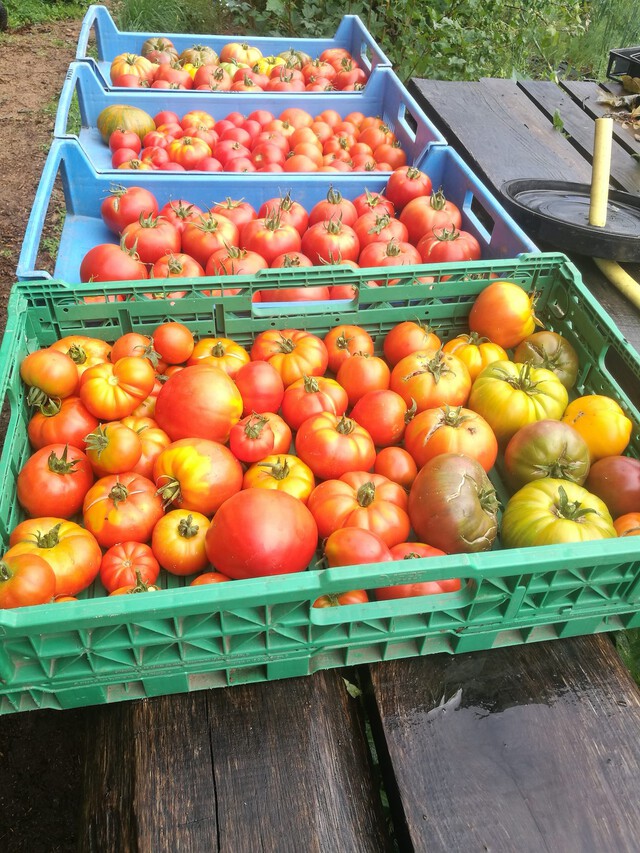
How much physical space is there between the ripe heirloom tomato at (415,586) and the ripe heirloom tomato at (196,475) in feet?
1.42

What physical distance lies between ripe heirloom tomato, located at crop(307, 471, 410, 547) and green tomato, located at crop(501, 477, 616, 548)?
0.25 m

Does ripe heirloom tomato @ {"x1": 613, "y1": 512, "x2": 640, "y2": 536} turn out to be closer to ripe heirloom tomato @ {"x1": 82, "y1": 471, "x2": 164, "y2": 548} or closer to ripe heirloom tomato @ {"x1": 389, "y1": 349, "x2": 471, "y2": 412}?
ripe heirloom tomato @ {"x1": 389, "y1": 349, "x2": 471, "y2": 412}

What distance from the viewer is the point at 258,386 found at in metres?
1.78

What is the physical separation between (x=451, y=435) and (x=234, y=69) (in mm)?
3196

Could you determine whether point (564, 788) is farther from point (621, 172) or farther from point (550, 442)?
point (621, 172)

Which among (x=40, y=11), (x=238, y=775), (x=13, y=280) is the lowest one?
(x=13, y=280)

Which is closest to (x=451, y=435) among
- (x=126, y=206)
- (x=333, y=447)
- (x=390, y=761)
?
(x=333, y=447)

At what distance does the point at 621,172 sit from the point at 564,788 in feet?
9.52

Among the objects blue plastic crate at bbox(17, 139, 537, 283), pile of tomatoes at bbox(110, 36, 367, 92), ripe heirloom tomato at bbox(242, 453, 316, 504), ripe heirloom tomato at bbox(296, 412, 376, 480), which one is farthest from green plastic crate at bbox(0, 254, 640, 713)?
pile of tomatoes at bbox(110, 36, 367, 92)

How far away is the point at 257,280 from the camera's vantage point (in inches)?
76.7

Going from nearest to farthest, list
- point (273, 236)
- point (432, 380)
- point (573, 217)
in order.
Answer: point (432, 380)
point (273, 236)
point (573, 217)

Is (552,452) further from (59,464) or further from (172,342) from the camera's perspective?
(59,464)

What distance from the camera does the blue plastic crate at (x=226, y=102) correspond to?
11.0 ft

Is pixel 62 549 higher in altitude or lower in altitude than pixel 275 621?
lower
